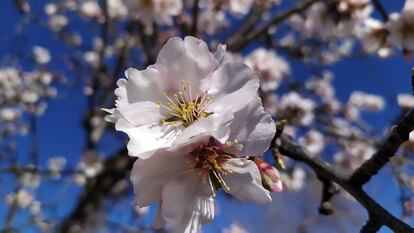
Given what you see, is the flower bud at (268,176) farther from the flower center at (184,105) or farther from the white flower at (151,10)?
the white flower at (151,10)

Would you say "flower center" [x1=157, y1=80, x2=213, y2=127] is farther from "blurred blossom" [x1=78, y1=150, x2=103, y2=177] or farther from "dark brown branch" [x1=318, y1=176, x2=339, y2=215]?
"blurred blossom" [x1=78, y1=150, x2=103, y2=177]

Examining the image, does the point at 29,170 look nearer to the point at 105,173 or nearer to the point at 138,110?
the point at 105,173

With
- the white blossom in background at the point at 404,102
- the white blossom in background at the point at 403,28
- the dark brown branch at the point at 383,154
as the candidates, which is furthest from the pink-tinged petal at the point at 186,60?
the white blossom in background at the point at 404,102

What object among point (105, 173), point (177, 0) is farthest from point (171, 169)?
point (105, 173)

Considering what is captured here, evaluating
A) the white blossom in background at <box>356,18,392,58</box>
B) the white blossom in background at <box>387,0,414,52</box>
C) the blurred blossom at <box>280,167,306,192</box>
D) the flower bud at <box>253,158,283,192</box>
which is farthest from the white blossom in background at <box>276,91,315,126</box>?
the flower bud at <box>253,158,283,192</box>

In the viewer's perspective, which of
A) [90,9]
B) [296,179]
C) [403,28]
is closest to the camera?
[403,28]

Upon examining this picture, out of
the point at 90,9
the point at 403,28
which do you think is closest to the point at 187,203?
the point at 403,28

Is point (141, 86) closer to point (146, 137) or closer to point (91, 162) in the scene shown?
point (146, 137)
